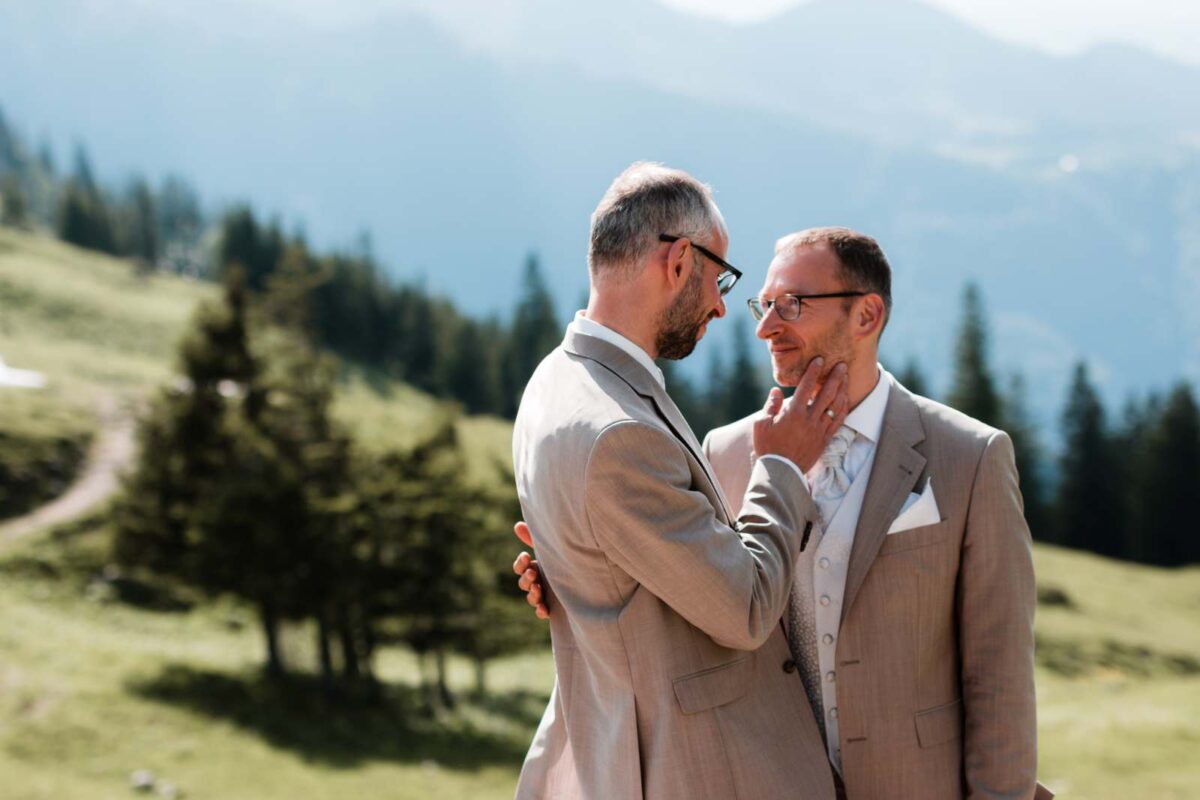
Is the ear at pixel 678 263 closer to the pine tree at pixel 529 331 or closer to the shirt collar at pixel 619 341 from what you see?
the shirt collar at pixel 619 341

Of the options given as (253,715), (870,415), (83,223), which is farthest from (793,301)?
(83,223)

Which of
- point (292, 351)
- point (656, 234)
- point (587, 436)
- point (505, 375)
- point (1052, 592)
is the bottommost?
point (1052, 592)

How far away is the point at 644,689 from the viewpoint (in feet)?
10.9

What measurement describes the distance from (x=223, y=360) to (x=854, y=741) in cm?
3427

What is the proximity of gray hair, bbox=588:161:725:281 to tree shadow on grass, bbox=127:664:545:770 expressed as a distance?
24378 mm

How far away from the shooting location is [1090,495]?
235 ft

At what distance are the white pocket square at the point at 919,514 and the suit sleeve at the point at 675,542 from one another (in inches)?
28.7

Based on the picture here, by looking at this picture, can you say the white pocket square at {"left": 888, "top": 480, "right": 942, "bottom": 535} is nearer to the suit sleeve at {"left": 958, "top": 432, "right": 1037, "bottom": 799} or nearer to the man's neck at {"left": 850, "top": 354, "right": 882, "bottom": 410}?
Result: the suit sleeve at {"left": 958, "top": 432, "right": 1037, "bottom": 799}

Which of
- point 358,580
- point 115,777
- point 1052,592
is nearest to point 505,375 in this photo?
point 1052,592

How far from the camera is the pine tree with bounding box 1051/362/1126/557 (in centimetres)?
7088

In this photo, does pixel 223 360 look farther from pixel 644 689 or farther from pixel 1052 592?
pixel 1052 592

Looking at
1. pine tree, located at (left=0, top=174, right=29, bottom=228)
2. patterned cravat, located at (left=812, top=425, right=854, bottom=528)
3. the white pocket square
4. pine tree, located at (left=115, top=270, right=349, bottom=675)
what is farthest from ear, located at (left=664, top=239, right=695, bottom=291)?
pine tree, located at (left=0, top=174, right=29, bottom=228)

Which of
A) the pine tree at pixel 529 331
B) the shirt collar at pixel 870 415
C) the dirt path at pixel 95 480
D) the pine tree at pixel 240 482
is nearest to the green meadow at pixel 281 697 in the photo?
the dirt path at pixel 95 480

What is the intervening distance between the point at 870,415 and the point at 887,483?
1.11ft
